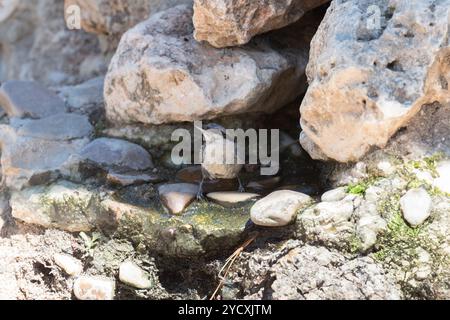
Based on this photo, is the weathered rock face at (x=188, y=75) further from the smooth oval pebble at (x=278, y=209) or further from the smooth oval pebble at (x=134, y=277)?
the smooth oval pebble at (x=134, y=277)

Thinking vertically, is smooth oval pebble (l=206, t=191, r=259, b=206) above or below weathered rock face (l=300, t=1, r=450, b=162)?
below

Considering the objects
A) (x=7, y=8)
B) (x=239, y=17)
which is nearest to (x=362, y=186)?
(x=239, y=17)

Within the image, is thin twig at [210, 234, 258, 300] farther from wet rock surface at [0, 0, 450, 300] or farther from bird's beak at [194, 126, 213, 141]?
bird's beak at [194, 126, 213, 141]

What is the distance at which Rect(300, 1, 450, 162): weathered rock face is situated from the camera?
2.06m

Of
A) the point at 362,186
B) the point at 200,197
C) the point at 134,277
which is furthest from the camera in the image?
the point at 200,197

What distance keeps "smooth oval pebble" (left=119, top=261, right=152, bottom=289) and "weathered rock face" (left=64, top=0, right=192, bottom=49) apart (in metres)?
1.39

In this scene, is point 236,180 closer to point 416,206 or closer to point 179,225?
point 179,225

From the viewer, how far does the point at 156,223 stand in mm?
2322

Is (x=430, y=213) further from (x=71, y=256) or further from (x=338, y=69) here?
(x=71, y=256)

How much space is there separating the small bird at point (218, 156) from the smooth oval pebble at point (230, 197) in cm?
4

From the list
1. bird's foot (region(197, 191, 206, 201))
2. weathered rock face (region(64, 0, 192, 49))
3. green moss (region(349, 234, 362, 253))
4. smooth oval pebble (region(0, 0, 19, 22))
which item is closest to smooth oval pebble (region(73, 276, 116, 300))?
bird's foot (region(197, 191, 206, 201))

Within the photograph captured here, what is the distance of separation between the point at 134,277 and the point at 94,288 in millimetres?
150

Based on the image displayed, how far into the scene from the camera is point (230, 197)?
2.42 metres

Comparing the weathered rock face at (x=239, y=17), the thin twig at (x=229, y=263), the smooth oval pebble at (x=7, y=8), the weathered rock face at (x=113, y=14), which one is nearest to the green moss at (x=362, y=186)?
the thin twig at (x=229, y=263)
